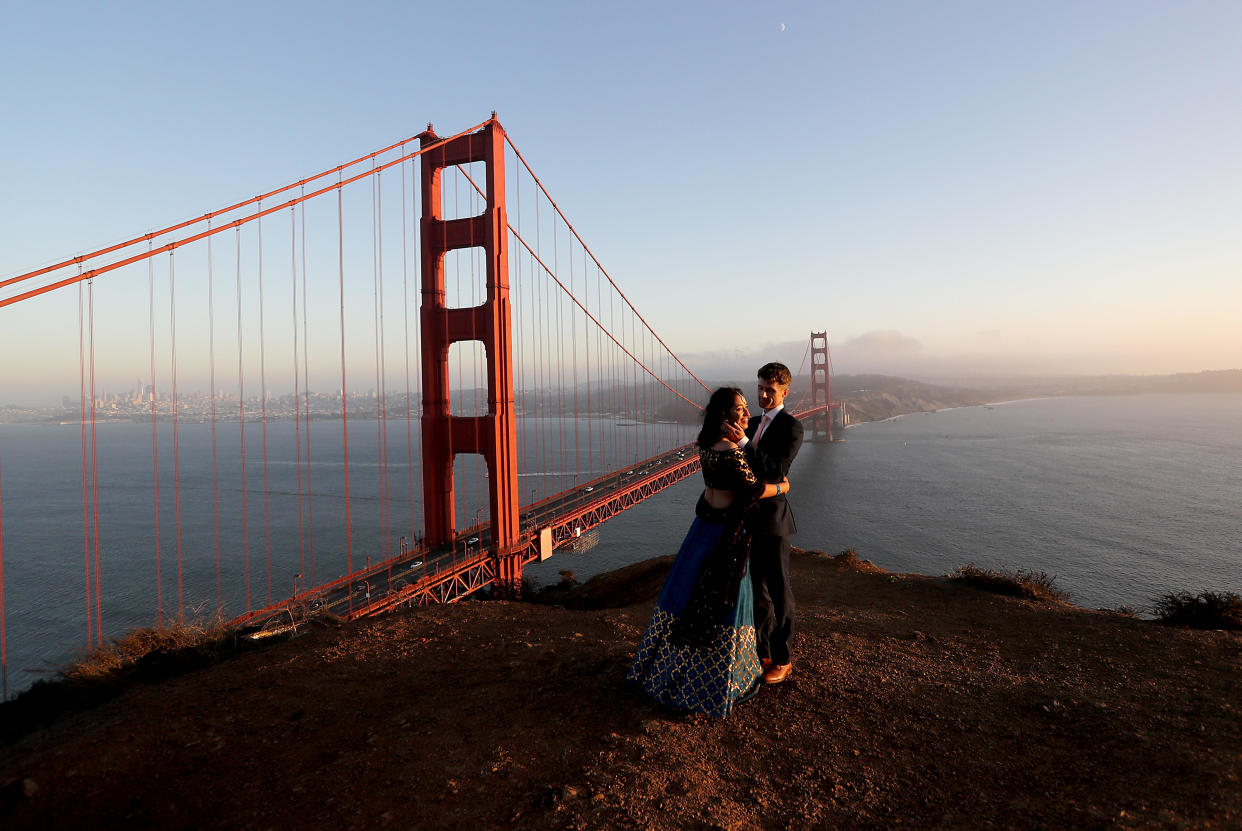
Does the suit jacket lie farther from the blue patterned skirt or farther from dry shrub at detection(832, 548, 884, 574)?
dry shrub at detection(832, 548, 884, 574)

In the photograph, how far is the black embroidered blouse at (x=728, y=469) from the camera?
3176 millimetres

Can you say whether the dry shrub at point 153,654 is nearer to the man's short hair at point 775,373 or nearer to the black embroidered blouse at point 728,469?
the black embroidered blouse at point 728,469

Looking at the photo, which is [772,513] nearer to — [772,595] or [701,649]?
[772,595]

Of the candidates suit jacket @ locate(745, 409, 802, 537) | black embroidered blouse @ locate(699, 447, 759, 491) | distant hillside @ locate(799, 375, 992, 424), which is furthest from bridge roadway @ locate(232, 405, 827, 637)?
distant hillside @ locate(799, 375, 992, 424)

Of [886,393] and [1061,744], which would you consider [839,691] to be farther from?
[886,393]

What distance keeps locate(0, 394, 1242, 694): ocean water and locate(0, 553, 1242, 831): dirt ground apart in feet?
47.1

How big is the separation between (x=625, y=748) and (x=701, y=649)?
69cm

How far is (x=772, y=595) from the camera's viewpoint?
11.9 ft

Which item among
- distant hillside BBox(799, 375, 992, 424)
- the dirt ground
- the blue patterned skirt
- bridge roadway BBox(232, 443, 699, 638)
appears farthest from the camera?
distant hillside BBox(799, 375, 992, 424)

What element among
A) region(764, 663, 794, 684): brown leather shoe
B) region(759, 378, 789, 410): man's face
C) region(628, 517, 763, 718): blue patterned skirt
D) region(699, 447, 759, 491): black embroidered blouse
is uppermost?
region(759, 378, 789, 410): man's face

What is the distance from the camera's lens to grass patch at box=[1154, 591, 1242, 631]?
22.7 feet

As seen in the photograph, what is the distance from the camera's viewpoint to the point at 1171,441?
7494 cm

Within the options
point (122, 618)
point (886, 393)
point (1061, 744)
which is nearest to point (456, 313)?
point (1061, 744)

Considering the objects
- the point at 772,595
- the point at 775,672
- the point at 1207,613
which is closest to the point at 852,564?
the point at 1207,613
